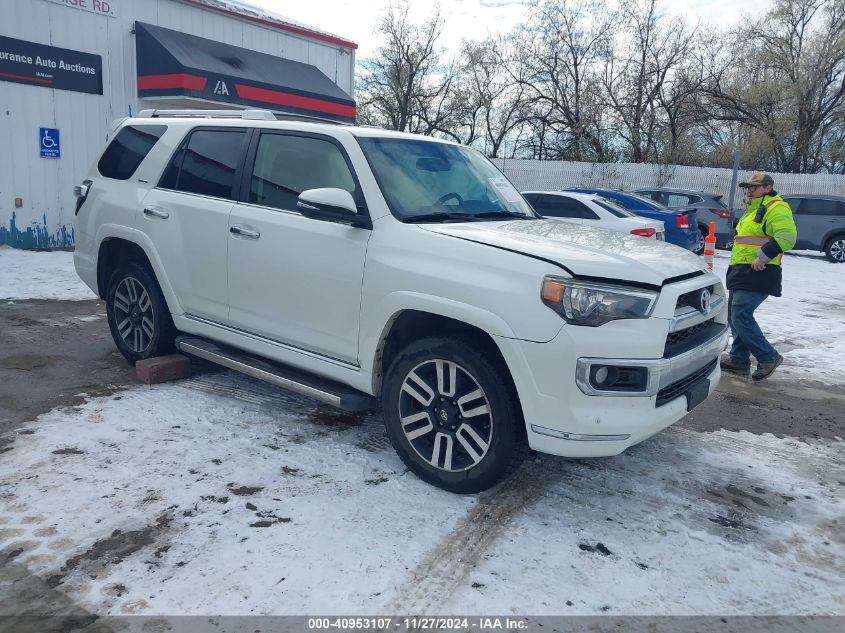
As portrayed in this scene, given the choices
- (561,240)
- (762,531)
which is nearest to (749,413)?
(762,531)

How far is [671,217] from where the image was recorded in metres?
13.3

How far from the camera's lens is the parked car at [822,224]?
16953 millimetres

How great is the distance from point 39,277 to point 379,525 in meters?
8.32

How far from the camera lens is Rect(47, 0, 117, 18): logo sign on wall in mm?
11735

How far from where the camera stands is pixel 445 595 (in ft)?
8.86

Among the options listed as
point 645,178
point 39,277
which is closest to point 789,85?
point 645,178

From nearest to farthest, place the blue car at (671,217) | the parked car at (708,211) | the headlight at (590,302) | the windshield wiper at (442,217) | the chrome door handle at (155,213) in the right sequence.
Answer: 1. the headlight at (590,302)
2. the windshield wiper at (442,217)
3. the chrome door handle at (155,213)
4. the blue car at (671,217)
5. the parked car at (708,211)

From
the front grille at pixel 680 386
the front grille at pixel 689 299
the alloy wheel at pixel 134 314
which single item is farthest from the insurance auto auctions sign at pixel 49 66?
the front grille at pixel 680 386

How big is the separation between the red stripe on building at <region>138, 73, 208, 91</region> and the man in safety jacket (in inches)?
Result: 394

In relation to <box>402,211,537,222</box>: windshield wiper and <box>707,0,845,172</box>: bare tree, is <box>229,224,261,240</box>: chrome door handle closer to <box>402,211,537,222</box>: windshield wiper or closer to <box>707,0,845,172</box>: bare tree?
<box>402,211,537,222</box>: windshield wiper

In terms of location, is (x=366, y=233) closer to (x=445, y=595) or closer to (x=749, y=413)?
(x=445, y=595)

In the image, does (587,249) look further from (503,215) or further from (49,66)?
(49,66)

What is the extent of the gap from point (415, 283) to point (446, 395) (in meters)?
0.61

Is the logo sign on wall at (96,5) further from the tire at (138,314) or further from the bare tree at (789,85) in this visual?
the bare tree at (789,85)
